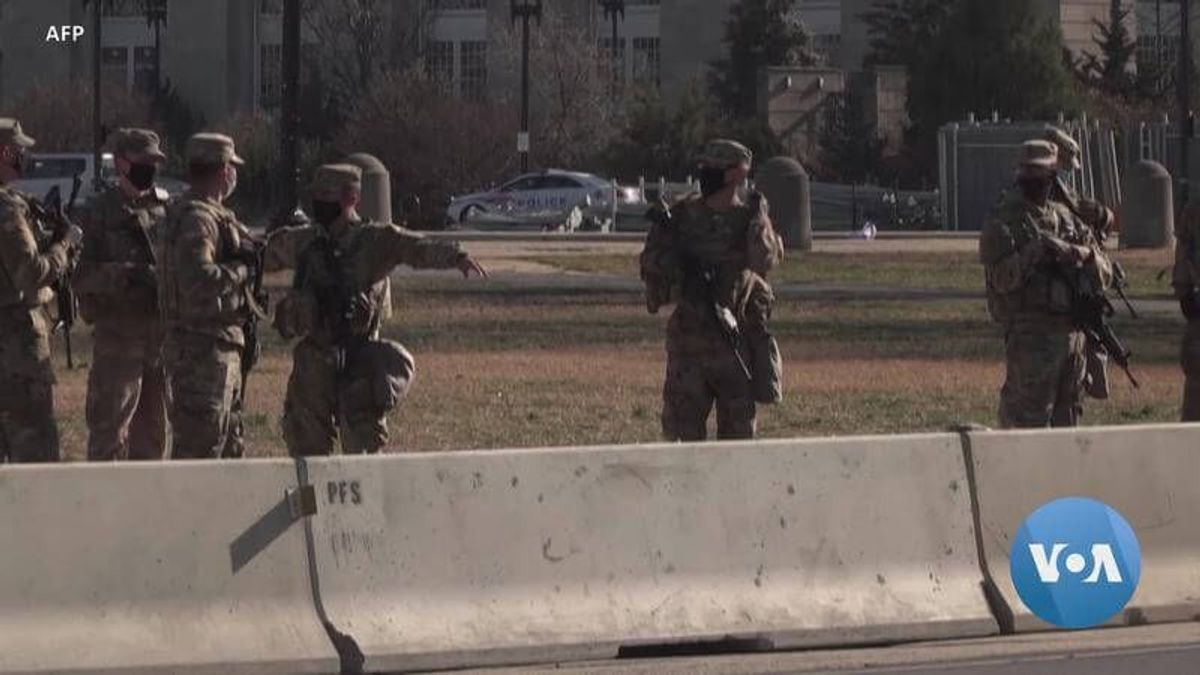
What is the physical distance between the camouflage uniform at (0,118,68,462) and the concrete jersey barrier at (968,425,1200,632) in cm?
401

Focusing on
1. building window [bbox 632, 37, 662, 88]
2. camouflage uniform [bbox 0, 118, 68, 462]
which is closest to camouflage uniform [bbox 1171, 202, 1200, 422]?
camouflage uniform [bbox 0, 118, 68, 462]

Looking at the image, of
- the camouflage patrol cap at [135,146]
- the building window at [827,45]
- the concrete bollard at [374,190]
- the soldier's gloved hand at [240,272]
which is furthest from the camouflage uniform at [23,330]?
the building window at [827,45]

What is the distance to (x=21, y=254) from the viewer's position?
412 inches

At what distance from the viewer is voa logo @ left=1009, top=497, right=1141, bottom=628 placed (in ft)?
31.0

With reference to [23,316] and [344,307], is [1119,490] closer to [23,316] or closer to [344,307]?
[344,307]

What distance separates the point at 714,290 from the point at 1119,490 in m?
2.31

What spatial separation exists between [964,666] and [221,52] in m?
64.4

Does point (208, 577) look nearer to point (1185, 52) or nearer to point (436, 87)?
point (1185, 52)

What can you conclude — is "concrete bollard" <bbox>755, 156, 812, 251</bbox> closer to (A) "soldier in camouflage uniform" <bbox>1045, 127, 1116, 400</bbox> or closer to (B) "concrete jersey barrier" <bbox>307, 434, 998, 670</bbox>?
(A) "soldier in camouflage uniform" <bbox>1045, 127, 1116, 400</bbox>

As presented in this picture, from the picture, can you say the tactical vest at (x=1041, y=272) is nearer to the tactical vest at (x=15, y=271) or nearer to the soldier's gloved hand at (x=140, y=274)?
the soldier's gloved hand at (x=140, y=274)

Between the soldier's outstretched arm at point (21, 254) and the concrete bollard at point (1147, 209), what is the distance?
30.3 m

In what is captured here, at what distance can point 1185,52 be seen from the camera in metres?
48.7

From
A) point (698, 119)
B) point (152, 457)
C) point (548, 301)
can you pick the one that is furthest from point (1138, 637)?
point (698, 119)

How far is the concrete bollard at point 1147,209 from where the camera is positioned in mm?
39000
